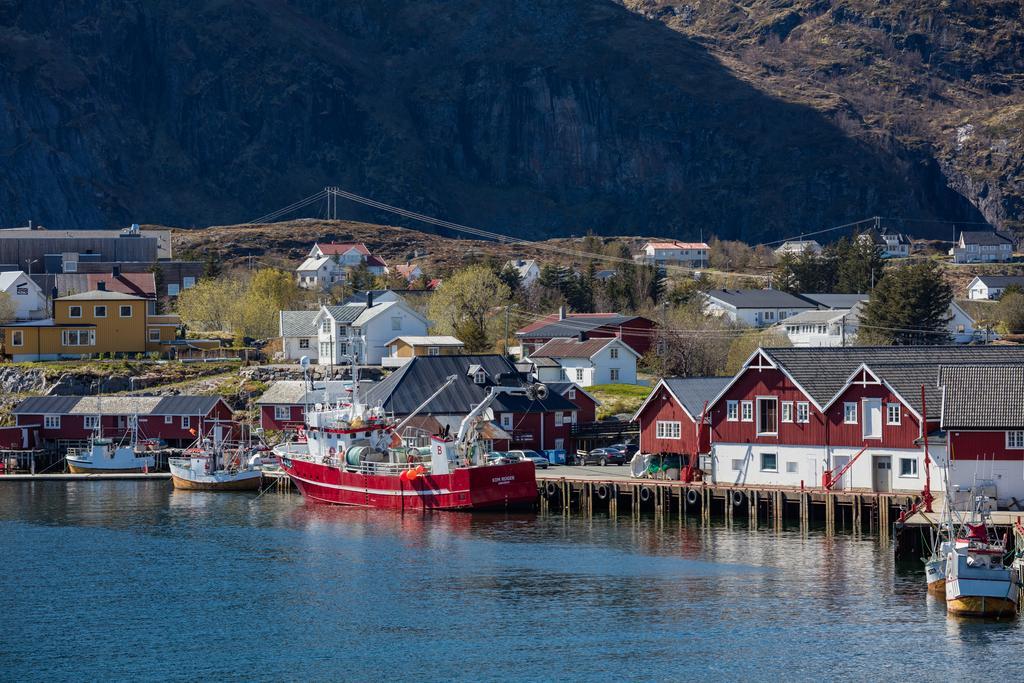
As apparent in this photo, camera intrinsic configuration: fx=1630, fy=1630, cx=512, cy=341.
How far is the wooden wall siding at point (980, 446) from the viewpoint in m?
61.8

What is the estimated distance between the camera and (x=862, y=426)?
6744cm

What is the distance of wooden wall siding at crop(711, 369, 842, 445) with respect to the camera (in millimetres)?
69312

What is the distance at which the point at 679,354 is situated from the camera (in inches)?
4540

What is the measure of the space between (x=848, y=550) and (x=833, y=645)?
49.7 feet

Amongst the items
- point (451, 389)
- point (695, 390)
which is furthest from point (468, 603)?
point (451, 389)

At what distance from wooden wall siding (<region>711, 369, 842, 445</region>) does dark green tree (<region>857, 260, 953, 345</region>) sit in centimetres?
4860

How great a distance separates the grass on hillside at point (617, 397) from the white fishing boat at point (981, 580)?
5076 centimetres

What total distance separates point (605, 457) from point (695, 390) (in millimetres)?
→ 9652

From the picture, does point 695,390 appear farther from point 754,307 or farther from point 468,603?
point 754,307

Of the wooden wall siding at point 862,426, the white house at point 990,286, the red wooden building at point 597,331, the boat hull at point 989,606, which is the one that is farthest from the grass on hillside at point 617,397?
the white house at point 990,286

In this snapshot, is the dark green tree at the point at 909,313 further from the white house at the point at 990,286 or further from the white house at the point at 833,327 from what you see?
the white house at the point at 990,286

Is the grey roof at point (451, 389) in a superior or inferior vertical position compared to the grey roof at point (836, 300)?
inferior

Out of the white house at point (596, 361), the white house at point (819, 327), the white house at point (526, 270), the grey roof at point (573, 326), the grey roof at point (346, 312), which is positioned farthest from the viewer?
the white house at point (526, 270)

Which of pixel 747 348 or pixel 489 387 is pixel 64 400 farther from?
pixel 747 348
